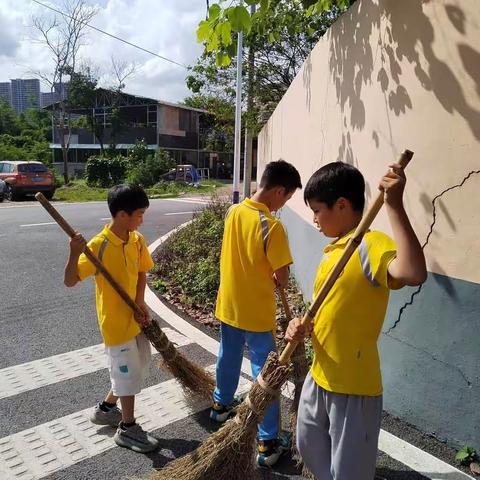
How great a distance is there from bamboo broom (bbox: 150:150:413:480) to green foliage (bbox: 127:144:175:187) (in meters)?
25.7

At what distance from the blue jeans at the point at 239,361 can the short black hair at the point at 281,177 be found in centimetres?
84

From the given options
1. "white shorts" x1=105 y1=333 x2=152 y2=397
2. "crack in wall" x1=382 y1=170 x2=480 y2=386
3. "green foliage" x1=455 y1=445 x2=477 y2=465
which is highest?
"crack in wall" x1=382 y1=170 x2=480 y2=386

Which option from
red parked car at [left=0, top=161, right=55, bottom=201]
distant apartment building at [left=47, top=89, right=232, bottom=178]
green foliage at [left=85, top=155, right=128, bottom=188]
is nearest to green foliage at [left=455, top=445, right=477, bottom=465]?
red parked car at [left=0, top=161, right=55, bottom=201]

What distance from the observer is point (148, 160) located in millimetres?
29453

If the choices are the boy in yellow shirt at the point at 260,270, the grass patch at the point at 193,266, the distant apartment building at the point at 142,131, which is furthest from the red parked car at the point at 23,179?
the boy in yellow shirt at the point at 260,270

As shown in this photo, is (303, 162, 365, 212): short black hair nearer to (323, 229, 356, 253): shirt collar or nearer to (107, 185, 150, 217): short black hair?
(323, 229, 356, 253): shirt collar

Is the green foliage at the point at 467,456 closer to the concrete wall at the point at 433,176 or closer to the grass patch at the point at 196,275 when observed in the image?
the concrete wall at the point at 433,176

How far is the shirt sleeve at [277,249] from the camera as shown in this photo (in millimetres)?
2537

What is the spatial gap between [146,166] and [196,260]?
23154 mm

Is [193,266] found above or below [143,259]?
below

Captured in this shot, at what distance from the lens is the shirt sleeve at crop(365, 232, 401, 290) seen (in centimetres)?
166

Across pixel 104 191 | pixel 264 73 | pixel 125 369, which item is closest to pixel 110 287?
pixel 125 369

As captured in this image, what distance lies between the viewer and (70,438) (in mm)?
2852

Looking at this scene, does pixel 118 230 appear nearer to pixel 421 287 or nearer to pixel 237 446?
pixel 237 446
